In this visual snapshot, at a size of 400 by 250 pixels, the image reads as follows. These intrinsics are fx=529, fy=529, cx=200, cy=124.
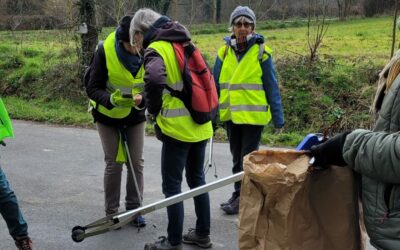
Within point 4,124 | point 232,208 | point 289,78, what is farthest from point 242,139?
point 289,78

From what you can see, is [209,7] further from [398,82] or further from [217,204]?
[398,82]

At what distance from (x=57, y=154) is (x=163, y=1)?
34.4ft

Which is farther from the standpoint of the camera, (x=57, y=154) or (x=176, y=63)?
(x=57, y=154)

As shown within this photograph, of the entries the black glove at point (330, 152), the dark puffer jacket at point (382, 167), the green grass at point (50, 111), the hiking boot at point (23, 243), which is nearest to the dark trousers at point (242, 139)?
the hiking boot at point (23, 243)

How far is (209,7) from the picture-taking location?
944 inches

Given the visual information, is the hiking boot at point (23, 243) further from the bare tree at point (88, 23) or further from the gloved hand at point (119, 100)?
the bare tree at point (88, 23)

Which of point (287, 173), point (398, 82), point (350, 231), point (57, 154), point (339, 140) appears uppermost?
point (398, 82)

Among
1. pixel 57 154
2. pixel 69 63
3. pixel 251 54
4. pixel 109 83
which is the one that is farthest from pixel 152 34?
pixel 69 63

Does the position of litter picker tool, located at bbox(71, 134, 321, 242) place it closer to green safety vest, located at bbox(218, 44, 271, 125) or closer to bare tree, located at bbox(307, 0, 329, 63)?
green safety vest, located at bbox(218, 44, 271, 125)

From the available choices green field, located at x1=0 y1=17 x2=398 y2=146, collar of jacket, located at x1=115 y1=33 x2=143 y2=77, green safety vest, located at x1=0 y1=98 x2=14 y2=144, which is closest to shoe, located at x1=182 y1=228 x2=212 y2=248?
collar of jacket, located at x1=115 y1=33 x2=143 y2=77

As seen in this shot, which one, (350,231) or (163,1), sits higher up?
(163,1)

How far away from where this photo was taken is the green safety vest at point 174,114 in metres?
3.84

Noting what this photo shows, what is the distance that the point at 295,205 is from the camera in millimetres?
2445

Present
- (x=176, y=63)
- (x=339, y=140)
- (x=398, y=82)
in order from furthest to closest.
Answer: (x=176, y=63) → (x=339, y=140) → (x=398, y=82)
